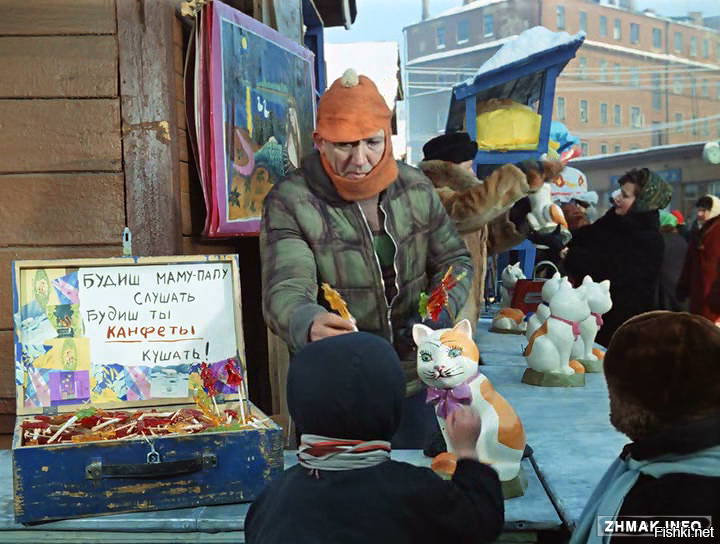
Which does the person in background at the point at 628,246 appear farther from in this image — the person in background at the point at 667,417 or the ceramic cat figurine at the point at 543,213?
the person in background at the point at 667,417

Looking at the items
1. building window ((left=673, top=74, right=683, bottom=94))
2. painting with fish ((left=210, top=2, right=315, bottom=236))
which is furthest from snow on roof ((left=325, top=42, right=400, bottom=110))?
building window ((left=673, top=74, right=683, bottom=94))

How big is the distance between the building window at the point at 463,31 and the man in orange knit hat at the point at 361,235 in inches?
1232

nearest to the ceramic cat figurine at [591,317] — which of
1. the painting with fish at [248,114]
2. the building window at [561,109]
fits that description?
the painting with fish at [248,114]

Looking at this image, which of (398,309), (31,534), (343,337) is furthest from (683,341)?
(31,534)

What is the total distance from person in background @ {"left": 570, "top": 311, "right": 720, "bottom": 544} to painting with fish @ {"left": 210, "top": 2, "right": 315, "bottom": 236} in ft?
5.68

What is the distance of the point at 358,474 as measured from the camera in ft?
4.29

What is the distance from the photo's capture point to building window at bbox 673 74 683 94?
1160 inches

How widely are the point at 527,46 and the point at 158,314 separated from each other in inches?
217

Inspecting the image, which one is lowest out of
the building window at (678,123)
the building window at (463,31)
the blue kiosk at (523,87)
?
the blue kiosk at (523,87)

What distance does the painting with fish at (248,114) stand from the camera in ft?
9.04

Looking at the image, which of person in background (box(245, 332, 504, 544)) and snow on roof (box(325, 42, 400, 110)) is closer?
person in background (box(245, 332, 504, 544))

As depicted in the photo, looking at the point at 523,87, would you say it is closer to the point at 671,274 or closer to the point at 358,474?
the point at 671,274

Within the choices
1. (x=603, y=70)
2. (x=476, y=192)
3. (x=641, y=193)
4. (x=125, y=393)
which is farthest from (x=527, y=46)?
(x=603, y=70)

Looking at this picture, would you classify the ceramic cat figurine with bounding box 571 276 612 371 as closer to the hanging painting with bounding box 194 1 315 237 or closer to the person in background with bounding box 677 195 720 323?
the person in background with bounding box 677 195 720 323
